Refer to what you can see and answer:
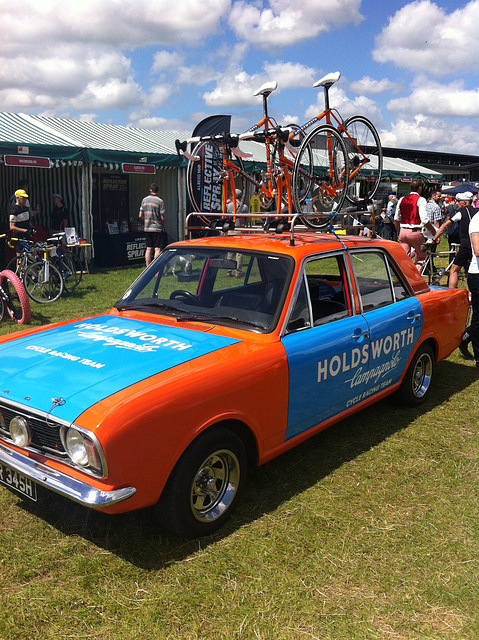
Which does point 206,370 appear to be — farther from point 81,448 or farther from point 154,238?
point 154,238

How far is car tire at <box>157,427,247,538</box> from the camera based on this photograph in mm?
2883

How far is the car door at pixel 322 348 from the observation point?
11.7ft

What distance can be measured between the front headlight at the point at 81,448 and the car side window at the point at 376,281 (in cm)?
243

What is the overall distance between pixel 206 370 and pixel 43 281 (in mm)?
7794

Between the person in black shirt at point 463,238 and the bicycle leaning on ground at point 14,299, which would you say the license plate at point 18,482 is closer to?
the bicycle leaning on ground at point 14,299

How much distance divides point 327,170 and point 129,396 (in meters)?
3.99

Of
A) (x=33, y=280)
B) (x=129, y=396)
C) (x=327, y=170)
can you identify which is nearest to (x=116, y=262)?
(x=33, y=280)

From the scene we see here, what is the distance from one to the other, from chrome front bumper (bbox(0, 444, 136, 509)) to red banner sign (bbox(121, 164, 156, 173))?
40.0 ft

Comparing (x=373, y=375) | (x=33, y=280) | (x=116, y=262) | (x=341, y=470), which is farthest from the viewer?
(x=116, y=262)

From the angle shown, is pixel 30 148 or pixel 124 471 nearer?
pixel 124 471

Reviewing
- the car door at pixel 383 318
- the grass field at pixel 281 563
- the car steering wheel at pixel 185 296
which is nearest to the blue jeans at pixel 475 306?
the car door at pixel 383 318

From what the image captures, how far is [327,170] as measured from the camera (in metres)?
5.88

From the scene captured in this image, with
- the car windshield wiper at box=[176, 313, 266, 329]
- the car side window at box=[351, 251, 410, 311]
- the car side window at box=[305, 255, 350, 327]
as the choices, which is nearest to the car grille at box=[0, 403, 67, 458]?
the car windshield wiper at box=[176, 313, 266, 329]

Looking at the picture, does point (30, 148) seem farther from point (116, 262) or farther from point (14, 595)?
point (14, 595)
